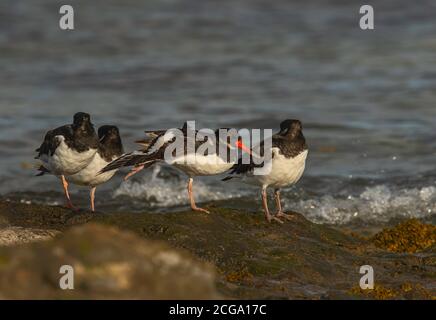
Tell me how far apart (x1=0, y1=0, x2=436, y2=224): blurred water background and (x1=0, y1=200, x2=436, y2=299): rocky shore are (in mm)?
3356

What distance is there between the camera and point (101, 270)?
5898 millimetres

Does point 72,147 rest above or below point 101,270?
above

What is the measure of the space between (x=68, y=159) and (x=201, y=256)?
102 inches

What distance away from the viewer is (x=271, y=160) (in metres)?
9.68

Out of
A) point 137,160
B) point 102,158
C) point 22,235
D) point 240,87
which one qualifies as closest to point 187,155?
point 137,160

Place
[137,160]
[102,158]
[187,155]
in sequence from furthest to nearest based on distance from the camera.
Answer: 1. [102,158]
2. [137,160]
3. [187,155]

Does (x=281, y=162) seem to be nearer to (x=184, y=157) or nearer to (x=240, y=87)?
(x=184, y=157)

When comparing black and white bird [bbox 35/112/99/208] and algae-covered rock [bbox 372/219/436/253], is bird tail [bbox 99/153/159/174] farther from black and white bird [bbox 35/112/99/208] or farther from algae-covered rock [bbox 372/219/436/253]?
algae-covered rock [bbox 372/219/436/253]

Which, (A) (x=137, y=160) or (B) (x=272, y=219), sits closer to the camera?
(A) (x=137, y=160)

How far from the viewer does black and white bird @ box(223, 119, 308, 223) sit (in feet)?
31.8

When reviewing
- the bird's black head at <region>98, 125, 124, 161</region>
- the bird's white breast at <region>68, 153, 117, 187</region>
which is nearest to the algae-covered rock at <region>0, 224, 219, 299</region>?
the bird's white breast at <region>68, 153, 117, 187</region>
